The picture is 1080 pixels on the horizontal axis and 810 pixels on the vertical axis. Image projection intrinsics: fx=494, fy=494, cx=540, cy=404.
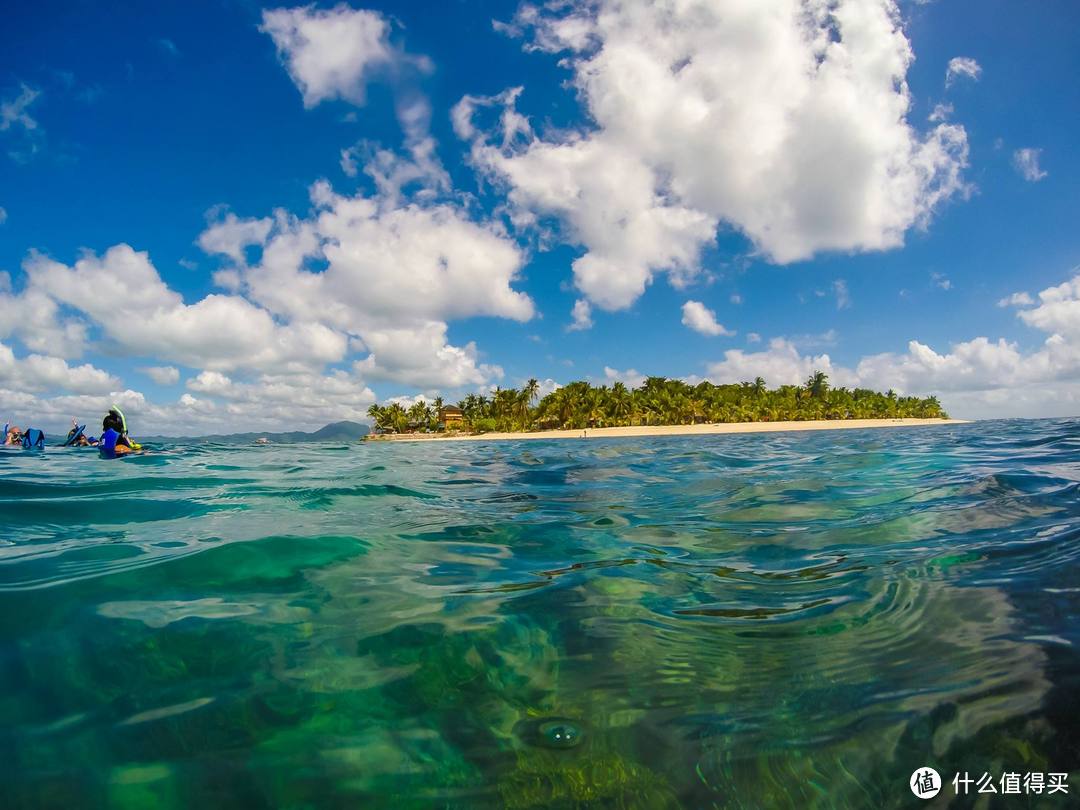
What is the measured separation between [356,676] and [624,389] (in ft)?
293

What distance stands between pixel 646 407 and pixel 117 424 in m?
81.0

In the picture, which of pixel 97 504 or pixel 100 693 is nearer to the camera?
pixel 100 693

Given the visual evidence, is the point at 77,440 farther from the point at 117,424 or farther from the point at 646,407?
the point at 646,407

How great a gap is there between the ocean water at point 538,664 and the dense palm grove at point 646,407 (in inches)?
3242

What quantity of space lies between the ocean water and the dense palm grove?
8235cm

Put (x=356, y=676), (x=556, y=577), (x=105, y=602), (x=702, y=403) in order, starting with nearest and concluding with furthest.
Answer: (x=356, y=676) < (x=105, y=602) < (x=556, y=577) < (x=702, y=403)

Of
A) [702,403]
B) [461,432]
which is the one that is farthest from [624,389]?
[461,432]

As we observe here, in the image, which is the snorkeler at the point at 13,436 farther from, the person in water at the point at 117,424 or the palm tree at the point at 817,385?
the palm tree at the point at 817,385

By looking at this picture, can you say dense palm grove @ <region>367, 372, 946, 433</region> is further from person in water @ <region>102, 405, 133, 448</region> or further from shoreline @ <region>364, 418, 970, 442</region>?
person in water @ <region>102, 405, 133, 448</region>

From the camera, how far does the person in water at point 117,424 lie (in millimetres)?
13927

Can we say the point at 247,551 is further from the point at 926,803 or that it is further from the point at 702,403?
the point at 702,403

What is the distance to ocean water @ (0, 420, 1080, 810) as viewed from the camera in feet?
6.13

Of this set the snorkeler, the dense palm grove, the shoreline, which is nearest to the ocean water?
the snorkeler

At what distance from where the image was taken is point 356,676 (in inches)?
98.7
